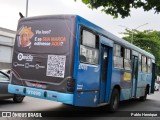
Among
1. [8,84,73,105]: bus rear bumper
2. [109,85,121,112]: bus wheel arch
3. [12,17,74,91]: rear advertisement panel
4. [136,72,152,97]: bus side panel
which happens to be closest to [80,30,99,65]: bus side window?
[12,17,74,91]: rear advertisement panel

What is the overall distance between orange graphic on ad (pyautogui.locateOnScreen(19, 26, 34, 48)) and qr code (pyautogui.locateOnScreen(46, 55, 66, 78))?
1.02 metres

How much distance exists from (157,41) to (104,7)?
40242 mm

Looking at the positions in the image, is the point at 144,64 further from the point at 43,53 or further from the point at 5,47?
the point at 5,47

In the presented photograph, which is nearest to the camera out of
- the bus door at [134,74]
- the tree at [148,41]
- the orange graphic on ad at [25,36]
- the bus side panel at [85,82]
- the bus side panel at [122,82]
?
the bus side panel at [85,82]

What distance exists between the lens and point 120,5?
11.6 meters

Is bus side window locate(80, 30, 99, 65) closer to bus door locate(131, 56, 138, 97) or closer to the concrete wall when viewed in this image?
bus door locate(131, 56, 138, 97)

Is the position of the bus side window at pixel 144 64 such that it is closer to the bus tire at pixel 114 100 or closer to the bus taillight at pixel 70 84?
the bus tire at pixel 114 100

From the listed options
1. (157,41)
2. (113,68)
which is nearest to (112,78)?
(113,68)

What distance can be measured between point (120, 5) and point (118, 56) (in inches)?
77.9

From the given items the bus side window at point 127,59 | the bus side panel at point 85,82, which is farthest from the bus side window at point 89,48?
the bus side window at point 127,59

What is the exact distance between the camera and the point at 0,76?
1140 centimetres

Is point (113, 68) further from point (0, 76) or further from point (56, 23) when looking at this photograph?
point (0, 76)

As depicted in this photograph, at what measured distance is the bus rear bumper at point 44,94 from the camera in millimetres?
8047

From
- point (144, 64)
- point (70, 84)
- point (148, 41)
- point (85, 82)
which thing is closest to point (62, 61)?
point (70, 84)
